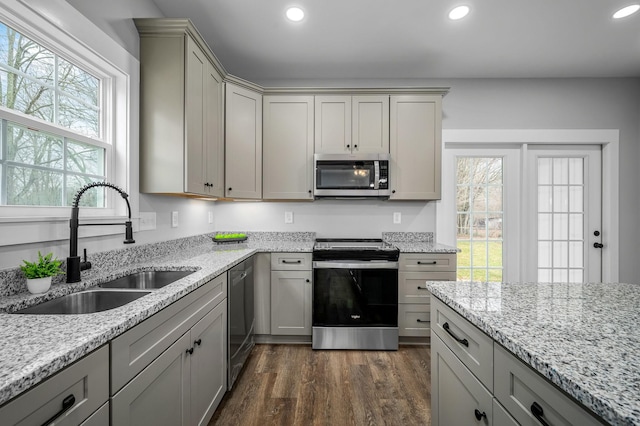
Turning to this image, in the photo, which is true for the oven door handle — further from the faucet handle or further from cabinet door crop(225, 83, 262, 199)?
the faucet handle

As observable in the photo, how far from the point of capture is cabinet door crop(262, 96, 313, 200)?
2.77 meters

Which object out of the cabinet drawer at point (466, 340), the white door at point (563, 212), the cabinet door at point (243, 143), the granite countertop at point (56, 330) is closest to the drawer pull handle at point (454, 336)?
the cabinet drawer at point (466, 340)

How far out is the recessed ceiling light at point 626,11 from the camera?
2062mm

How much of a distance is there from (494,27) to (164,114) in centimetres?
266

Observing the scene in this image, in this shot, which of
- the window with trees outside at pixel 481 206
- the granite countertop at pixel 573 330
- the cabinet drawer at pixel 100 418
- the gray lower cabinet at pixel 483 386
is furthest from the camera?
the window with trees outside at pixel 481 206

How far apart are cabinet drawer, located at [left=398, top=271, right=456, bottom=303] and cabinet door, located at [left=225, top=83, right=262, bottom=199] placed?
1.59 meters

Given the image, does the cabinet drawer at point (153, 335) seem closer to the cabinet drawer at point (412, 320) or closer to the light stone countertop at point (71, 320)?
the light stone countertop at point (71, 320)

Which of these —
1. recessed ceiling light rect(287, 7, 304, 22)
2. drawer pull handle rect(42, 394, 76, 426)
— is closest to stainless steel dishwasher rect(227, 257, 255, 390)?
drawer pull handle rect(42, 394, 76, 426)

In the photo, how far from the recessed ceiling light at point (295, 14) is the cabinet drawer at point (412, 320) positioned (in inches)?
100

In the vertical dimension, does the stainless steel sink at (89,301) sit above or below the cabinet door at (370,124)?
below

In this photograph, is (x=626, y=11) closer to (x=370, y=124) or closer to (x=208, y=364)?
(x=370, y=124)

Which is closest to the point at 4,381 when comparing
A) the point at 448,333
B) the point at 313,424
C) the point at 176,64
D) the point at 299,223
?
the point at 448,333

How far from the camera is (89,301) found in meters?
1.24

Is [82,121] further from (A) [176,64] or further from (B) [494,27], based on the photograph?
(B) [494,27]
